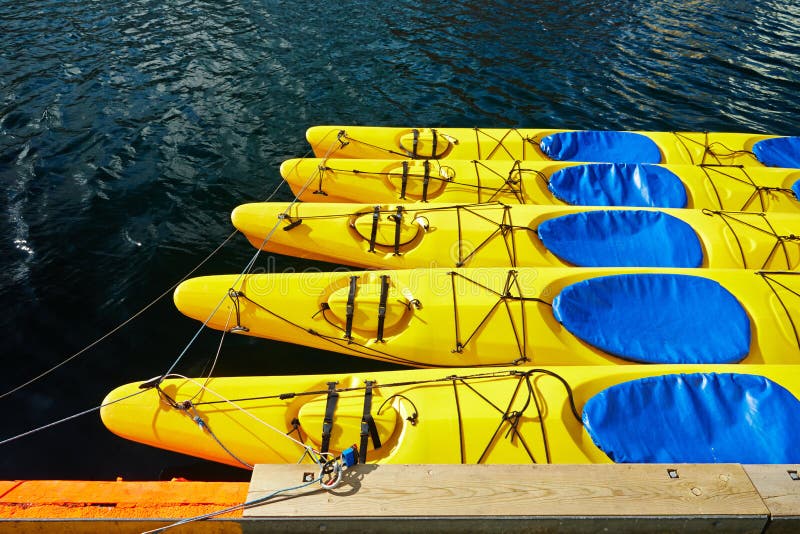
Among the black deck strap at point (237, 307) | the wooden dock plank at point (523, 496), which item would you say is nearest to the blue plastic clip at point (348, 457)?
the wooden dock plank at point (523, 496)

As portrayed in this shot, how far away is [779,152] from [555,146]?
4.18 meters

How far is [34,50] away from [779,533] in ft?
61.7

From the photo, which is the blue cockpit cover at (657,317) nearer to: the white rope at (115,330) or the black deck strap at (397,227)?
the black deck strap at (397,227)

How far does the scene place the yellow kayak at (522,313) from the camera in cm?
539

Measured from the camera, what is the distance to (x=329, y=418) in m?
4.59

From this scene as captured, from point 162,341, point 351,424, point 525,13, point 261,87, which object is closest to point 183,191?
point 162,341

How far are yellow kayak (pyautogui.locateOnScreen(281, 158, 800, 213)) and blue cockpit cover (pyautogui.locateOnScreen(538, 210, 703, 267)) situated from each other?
36.5 inches

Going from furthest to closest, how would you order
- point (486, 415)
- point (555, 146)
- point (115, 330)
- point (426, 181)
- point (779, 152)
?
1. point (779, 152)
2. point (555, 146)
3. point (426, 181)
4. point (115, 330)
5. point (486, 415)

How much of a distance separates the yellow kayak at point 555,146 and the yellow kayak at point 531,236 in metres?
2.18

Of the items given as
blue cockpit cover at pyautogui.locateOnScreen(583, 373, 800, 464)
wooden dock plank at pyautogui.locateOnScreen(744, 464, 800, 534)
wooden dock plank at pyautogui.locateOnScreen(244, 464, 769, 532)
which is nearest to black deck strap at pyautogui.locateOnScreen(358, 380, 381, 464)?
wooden dock plank at pyautogui.locateOnScreen(244, 464, 769, 532)

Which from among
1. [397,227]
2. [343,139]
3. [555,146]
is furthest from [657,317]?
[343,139]

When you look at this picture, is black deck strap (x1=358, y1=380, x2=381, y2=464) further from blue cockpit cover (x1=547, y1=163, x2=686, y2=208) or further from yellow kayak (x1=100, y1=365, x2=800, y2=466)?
blue cockpit cover (x1=547, y1=163, x2=686, y2=208)

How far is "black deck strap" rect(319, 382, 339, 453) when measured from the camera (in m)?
4.50

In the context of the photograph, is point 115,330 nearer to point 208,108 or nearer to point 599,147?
point 208,108
